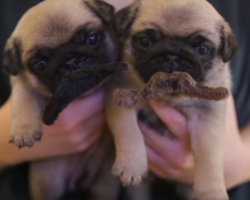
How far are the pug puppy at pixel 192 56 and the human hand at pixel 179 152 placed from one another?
0.11 ft

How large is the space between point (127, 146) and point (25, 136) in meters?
0.27

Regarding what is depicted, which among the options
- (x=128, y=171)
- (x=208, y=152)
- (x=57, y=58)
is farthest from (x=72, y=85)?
(x=208, y=152)

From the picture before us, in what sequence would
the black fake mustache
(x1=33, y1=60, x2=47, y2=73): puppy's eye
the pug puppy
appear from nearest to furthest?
the black fake mustache
the pug puppy
(x1=33, y1=60, x2=47, y2=73): puppy's eye

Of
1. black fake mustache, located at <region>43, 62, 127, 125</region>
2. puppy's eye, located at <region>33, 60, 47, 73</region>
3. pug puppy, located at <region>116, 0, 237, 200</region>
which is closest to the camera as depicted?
black fake mustache, located at <region>43, 62, 127, 125</region>

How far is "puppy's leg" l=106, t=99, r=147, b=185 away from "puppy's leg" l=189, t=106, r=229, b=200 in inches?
5.7

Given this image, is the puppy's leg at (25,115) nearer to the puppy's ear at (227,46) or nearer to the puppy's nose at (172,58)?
the puppy's nose at (172,58)

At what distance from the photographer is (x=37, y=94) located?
4.63 feet

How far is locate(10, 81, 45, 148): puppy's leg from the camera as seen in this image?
1290 millimetres

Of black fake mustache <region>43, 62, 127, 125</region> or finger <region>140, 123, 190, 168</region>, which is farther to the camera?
finger <region>140, 123, 190, 168</region>

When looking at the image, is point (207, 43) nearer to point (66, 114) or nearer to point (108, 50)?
point (108, 50)

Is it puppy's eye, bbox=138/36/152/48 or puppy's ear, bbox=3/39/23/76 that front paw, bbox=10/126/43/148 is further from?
puppy's eye, bbox=138/36/152/48

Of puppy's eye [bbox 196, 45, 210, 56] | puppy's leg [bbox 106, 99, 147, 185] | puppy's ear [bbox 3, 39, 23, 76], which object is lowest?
puppy's leg [bbox 106, 99, 147, 185]

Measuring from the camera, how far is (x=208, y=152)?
129cm

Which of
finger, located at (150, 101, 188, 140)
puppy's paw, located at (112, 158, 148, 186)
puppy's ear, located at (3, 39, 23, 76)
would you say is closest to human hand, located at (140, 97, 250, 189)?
finger, located at (150, 101, 188, 140)
